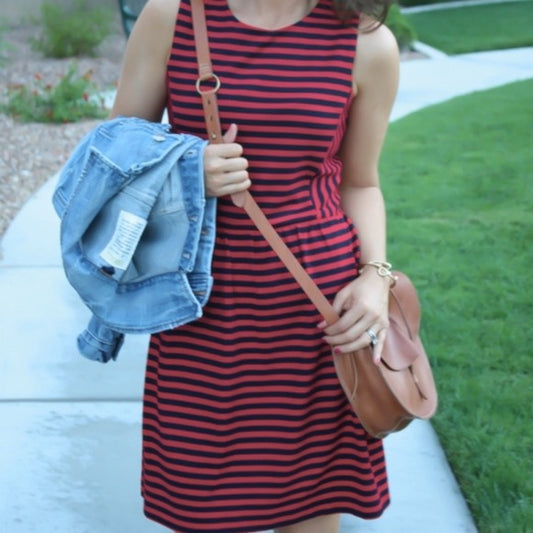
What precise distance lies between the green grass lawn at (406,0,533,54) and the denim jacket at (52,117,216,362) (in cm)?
1229

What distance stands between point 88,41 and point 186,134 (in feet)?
33.2

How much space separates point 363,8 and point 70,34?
10045 millimetres

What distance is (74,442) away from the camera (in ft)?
12.1

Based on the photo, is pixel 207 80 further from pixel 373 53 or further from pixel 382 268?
pixel 382 268

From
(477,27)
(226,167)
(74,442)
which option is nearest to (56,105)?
(74,442)

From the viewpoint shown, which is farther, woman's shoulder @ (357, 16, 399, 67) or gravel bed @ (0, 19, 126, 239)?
gravel bed @ (0, 19, 126, 239)

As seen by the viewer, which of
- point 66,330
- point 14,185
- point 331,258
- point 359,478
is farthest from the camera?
point 14,185

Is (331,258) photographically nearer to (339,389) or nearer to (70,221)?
(339,389)

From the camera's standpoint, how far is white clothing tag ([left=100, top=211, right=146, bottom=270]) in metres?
2.04

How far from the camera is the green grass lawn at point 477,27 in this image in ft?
46.8

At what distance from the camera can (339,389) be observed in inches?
91.0

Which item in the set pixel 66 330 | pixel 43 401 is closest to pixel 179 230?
pixel 43 401

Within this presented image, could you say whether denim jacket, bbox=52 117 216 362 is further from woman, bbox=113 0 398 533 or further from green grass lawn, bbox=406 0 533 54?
green grass lawn, bbox=406 0 533 54

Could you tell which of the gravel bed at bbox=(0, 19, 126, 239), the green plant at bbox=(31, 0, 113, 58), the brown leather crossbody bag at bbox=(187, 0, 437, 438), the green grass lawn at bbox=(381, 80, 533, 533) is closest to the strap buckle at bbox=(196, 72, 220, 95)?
the brown leather crossbody bag at bbox=(187, 0, 437, 438)
